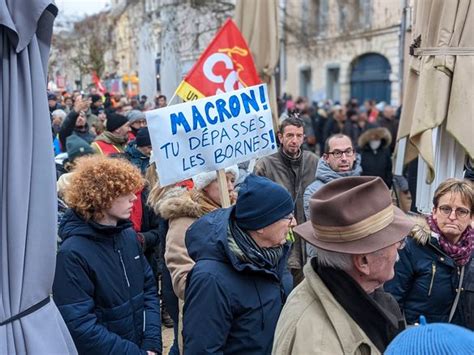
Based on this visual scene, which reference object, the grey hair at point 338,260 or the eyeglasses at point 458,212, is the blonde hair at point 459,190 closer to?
the eyeglasses at point 458,212

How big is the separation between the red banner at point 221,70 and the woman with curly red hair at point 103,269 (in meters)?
1.76

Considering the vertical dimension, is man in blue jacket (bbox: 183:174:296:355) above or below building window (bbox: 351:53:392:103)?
above

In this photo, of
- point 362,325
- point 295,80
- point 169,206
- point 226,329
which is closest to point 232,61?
point 169,206

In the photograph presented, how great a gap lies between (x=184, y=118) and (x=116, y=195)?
81 centimetres

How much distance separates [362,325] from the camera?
187cm

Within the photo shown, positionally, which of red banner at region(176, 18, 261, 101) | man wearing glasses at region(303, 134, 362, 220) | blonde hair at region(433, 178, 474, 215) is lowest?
man wearing glasses at region(303, 134, 362, 220)

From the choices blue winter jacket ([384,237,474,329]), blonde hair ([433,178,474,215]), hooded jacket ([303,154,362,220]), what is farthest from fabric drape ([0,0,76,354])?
hooded jacket ([303,154,362,220])

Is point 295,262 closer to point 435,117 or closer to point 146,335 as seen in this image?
point 435,117

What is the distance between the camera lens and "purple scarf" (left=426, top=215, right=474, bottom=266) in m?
3.26

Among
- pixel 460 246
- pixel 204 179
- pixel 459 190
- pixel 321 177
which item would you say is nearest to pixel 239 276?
pixel 204 179

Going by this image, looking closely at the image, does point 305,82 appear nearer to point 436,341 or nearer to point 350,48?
point 350,48

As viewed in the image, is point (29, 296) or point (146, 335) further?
point (146, 335)

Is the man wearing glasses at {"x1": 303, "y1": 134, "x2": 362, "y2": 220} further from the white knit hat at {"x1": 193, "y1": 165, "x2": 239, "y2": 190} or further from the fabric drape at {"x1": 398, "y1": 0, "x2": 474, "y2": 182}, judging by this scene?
the white knit hat at {"x1": 193, "y1": 165, "x2": 239, "y2": 190}

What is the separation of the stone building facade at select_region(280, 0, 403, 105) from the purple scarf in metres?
24.5
